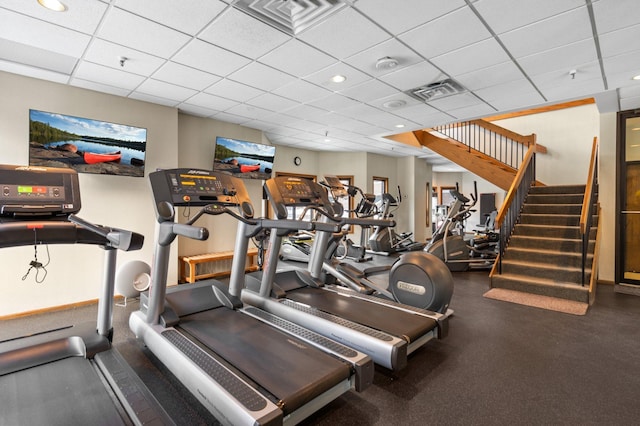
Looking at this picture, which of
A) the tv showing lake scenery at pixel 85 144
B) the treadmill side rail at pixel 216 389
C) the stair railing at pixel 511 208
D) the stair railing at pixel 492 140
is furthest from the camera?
the stair railing at pixel 492 140

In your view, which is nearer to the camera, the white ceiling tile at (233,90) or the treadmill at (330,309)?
the treadmill at (330,309)

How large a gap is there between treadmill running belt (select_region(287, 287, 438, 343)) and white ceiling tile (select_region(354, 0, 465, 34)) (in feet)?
8.20

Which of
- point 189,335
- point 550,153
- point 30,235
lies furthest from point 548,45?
point 550,153

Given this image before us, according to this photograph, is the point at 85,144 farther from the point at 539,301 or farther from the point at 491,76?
the point at 539,301

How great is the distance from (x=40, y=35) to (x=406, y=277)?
403 centimetres

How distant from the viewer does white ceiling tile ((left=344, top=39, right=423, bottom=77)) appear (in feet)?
10.0

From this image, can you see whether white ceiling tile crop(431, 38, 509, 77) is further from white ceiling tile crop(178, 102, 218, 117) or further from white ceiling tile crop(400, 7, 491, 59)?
white ceiling tile crop(178, 102, 218, 117)

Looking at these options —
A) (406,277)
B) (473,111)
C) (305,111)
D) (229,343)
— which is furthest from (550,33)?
(229,343)

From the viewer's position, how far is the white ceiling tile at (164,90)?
3.91 metres

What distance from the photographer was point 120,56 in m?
3.19

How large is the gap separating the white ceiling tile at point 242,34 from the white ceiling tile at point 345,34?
0.29 meters

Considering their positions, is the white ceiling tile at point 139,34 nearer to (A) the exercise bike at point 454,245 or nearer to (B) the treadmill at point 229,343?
(B) the treadmill at point 229,343

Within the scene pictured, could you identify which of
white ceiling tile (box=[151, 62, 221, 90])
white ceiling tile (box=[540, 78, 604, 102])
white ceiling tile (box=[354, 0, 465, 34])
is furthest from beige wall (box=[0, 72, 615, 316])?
white ceiling tile (box=[354, 0, 465, 34])

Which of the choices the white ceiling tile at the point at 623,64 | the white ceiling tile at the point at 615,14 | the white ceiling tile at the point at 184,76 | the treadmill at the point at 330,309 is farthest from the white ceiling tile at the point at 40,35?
the white ceiling tile at the point at 623,64
